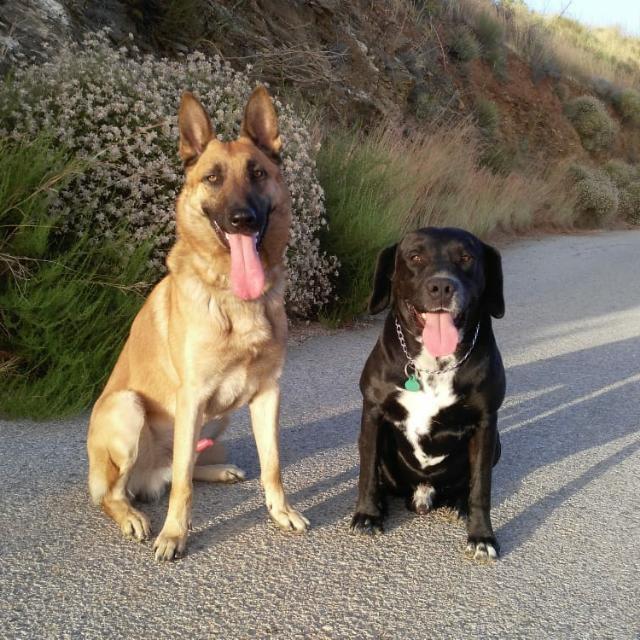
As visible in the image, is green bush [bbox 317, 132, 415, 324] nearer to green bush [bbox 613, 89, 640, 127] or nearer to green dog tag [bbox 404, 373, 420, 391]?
green dog tag [bbox 404, 373, 420, 391]

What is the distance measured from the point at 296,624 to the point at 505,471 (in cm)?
174

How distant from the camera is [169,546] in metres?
2.65

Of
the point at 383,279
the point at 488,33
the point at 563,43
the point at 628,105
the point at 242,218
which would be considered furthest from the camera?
the point at 563,43

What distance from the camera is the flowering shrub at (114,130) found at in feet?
15.8

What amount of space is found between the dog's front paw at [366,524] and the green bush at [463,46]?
1856 cm

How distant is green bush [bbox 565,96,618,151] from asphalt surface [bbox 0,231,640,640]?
21.3 meters

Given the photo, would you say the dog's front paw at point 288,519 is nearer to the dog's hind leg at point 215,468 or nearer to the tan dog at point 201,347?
the tan dog at point 201,347

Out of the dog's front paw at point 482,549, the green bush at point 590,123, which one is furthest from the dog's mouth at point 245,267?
→ the green bush at point 590,123

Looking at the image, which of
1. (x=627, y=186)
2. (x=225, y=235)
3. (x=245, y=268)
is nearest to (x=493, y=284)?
(x=245, y=268)

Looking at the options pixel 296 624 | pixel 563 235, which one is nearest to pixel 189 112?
pixel 296 624

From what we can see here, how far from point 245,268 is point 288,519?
1119 millimetres

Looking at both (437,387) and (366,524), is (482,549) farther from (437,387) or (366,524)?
(437,387)

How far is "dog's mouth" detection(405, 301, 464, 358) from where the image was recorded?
2.77 m

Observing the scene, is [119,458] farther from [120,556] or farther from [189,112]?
[189,112]
